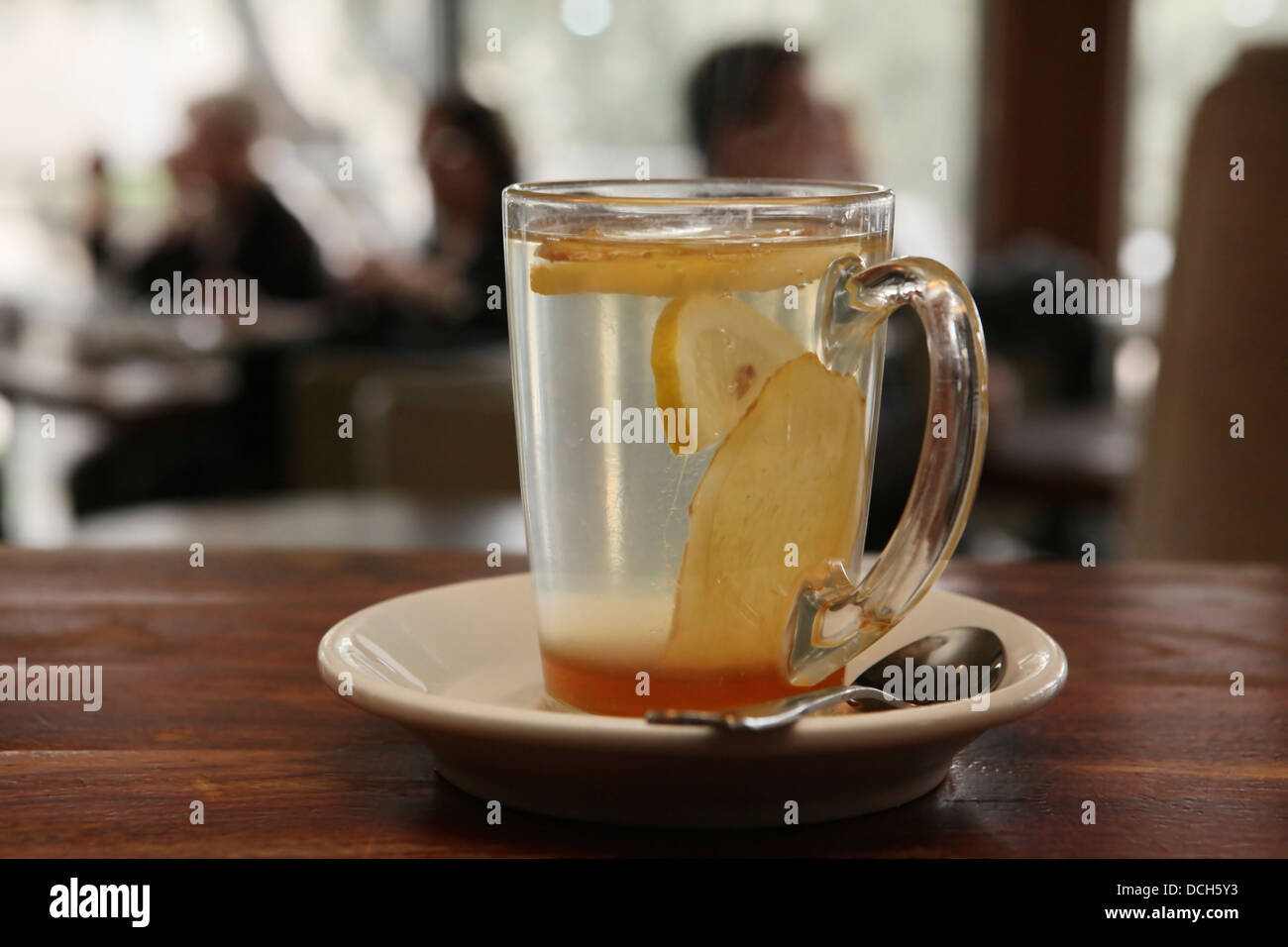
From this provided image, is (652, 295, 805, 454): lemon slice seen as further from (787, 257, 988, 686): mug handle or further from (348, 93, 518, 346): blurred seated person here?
(348, 93, 518, 346): blurred seated person

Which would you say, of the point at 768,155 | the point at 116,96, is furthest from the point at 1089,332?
the point at 116,96

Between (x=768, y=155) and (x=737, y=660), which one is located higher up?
(x=768, y=155)

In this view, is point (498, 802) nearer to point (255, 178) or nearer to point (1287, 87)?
point (1287, 87)

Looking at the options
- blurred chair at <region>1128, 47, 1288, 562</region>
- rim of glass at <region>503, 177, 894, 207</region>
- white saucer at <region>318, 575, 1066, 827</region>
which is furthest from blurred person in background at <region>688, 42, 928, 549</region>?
white saucer at <region>318, 575, 1066, 827</region>

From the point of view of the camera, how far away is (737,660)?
18.3 inches

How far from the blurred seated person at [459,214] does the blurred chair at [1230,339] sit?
1.80 m

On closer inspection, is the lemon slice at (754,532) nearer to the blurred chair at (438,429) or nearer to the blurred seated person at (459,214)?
the blurred chair at (438,429)

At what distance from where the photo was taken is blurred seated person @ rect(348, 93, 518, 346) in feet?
10.3

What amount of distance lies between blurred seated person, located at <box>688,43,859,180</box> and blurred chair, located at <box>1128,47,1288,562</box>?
1.05 meters

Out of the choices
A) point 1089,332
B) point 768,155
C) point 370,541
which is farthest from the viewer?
point 1089,332

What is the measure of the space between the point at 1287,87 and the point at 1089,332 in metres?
2.00
